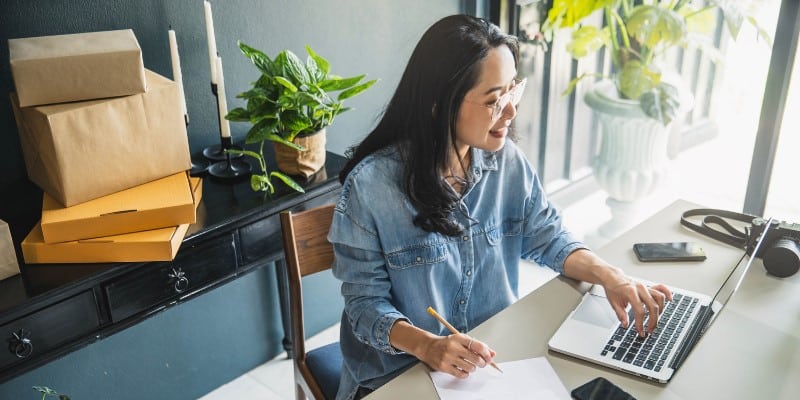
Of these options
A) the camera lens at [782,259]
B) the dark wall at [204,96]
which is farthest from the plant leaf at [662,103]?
the camera lens at [782,259]

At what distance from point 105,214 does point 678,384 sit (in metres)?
1.15

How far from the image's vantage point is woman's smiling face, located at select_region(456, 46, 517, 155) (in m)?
1.34

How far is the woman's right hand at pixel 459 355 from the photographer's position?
3.92ft

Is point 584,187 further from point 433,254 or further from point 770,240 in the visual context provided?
point 433,254

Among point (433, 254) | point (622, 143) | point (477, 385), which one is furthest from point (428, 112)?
point (622, 143)

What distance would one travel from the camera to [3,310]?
53.4 inches

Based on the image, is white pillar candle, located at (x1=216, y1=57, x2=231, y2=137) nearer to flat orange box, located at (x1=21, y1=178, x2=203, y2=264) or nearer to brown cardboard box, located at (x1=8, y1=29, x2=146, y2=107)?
brown cardboard box, located at (x1=8, y1=29, x2=146, y2=107)

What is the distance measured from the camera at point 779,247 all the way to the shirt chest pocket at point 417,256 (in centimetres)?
69

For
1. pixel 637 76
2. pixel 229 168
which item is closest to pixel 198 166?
pixel 229 168

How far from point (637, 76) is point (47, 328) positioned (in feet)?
6.87

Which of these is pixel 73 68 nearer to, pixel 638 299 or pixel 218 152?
pixel 218 152

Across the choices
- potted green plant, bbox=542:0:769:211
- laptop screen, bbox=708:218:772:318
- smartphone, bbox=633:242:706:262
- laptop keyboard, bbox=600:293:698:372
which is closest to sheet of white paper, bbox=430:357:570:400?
laptop keyboard, bbox=600:293:698:372

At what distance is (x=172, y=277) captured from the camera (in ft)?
5.30

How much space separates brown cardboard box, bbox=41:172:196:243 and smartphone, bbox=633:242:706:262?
0.99 meters
